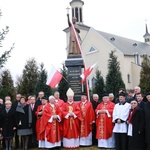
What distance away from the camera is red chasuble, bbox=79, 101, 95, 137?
9250 millimetres

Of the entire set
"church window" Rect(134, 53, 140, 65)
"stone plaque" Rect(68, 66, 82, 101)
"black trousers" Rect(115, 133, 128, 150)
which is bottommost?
"black trousers" Rect(115, 133, 128, 150)

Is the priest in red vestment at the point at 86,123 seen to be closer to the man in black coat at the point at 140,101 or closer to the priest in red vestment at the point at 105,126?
the priest in red vestment at the point at 105,126

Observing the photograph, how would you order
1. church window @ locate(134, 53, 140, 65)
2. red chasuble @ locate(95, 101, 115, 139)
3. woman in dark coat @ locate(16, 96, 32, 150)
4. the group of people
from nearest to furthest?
the group of people, woman in dark coat @ locate(16, 96, 32, 150), red chasuble @ locate(95, 101, 115, 139), church window @ locate(134, 53, 140, 65)

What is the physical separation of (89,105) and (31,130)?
7.23 feet

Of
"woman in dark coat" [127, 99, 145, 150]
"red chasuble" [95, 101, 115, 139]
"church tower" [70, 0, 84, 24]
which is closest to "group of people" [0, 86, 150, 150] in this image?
"red chasuble" [95, 101, 115, 139]

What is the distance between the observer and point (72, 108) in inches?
363

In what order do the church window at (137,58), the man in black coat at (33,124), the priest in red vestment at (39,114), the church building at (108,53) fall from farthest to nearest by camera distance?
the church window at (137,58) < the church building at (108,53) < the man in black coat at (33,124) < the priest in red vestment at (39,114)

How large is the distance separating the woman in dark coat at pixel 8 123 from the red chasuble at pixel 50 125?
1.00 metres

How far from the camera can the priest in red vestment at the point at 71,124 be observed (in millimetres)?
9086

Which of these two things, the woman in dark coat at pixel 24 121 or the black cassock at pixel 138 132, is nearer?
the black cassock at pixel 138 132

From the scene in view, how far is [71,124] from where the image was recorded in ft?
29.9

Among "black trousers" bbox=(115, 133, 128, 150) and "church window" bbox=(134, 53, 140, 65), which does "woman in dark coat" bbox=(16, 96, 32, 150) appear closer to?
"black trousers" bbox=(115, 133, 128, 150)

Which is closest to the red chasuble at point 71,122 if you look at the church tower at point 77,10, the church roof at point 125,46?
the church roof at point 125,46

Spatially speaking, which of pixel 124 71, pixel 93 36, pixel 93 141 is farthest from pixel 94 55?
pixel 93 141
